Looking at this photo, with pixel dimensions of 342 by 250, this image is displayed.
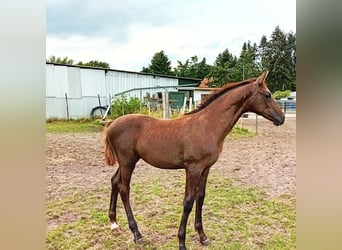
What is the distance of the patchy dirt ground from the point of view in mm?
1083

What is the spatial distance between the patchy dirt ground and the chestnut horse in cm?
4

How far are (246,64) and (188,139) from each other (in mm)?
314

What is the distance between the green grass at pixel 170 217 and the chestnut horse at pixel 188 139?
3 cm

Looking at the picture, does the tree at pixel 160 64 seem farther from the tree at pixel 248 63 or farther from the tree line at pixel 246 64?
the tree at pixel 248 63

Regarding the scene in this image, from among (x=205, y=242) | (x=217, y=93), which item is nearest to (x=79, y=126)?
(x=217, y=93)

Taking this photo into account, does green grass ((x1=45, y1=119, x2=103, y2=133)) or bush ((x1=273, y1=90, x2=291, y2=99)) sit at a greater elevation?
bush ((x1=273, y1=90, x2=291, y2=99))

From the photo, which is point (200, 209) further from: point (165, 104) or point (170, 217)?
point (165, 104)

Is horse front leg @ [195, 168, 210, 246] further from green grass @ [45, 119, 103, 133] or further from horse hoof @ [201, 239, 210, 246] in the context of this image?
green grass @ [45, 119, 103, 133]

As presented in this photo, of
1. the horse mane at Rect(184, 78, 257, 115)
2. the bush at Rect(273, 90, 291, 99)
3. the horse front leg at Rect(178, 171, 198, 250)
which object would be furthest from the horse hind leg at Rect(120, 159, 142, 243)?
the bush at Rect(273, 90, 291, 99)

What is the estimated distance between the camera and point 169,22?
1.07 meters
